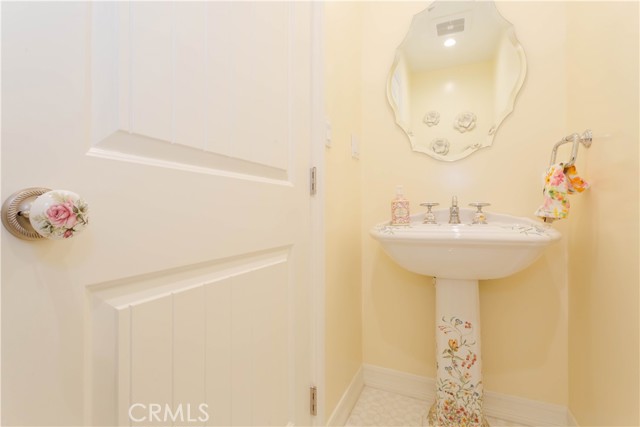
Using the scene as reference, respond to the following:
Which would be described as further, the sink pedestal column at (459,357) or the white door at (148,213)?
the sink pedestal column at (459,357)

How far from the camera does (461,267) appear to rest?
3.19ft

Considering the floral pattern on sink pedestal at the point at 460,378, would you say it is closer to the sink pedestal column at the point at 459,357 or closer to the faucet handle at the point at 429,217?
the sink pedestal column at the point at 459,357

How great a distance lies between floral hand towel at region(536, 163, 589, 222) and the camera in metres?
1.00

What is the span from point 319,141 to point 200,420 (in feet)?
2.64

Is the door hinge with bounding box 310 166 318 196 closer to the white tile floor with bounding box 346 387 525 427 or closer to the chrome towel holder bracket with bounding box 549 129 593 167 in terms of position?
the chrome towel holder bracket with bounding box 549 129 593 167

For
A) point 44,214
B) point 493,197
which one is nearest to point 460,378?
point 493,197

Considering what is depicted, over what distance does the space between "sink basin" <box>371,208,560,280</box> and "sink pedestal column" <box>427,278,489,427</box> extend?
130 millimetres

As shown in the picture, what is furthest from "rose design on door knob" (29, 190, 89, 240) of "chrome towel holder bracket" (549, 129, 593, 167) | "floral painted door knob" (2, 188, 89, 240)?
"chrome towel holder bracket" (549, 129, 593, 167)

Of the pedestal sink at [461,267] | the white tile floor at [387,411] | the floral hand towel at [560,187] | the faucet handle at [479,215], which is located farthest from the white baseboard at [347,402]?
the floral hand towel at [560,187]

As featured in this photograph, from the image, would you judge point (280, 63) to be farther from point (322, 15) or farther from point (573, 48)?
point (573, 48)

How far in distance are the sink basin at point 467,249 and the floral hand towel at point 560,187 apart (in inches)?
2.7

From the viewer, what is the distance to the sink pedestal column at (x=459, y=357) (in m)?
1.11

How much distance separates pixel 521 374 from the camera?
4.09ft

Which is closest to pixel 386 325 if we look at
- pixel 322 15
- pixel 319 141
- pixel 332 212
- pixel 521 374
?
pixel 521 374
